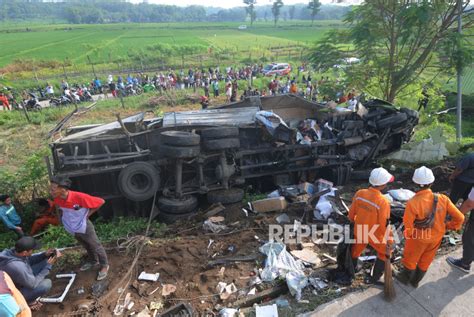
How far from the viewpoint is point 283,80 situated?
2627 centimetres

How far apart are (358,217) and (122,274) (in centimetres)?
312

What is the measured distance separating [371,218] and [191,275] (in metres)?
2.38

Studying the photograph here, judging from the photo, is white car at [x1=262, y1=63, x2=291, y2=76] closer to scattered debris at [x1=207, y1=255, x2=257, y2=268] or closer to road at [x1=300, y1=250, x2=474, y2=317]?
scattered debris at [x1=207, y1=255, x2=257, y2=268]

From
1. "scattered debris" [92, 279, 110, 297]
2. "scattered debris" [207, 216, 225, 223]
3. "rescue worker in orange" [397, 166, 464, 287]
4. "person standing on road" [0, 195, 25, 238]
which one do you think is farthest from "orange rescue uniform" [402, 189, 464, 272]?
"person standing on road" [0, 195, 25, 238]

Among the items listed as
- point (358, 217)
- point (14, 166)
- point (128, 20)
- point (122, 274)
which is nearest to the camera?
point (358, 217)

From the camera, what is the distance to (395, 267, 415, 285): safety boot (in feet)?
12.9

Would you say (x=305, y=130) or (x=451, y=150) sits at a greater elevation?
(x=305, y=130)

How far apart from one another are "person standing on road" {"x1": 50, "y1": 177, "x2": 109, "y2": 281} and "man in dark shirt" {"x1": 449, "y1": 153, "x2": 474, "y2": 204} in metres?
5.01

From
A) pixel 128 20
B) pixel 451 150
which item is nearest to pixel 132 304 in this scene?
pixel 451 150

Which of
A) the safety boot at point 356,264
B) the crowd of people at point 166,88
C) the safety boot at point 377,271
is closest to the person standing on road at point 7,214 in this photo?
the safety boot at point 356,264

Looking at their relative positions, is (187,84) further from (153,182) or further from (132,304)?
(132,304)

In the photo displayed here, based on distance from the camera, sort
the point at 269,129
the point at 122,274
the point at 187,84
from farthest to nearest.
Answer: the point at 187,84 < the point at 269,129 < the point at 122,274

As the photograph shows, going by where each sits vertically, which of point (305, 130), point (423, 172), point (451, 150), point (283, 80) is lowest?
point (283, 80)

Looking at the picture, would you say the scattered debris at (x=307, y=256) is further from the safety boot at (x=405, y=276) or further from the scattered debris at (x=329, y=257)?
the safety boot at (x=405, y=276)
